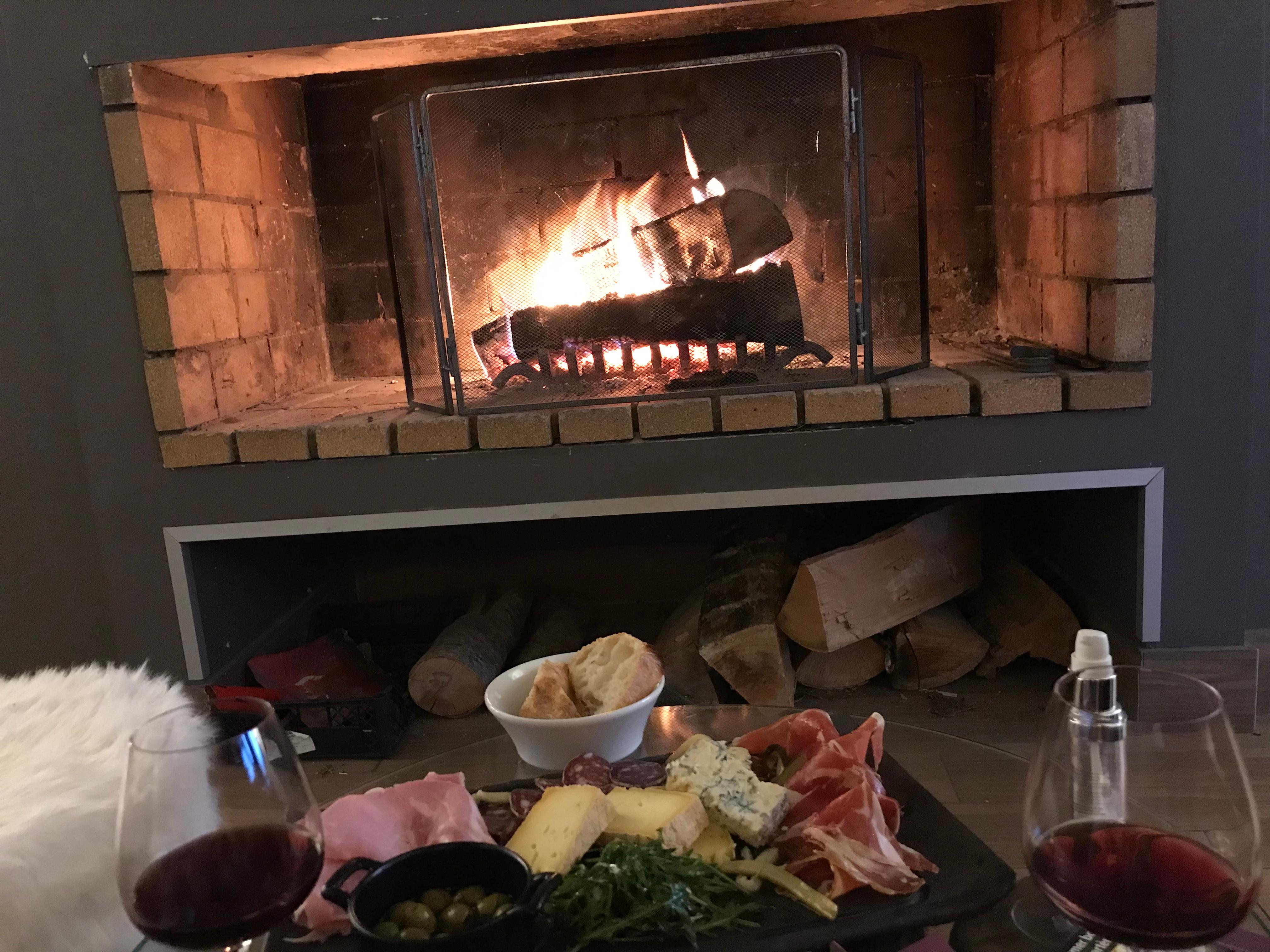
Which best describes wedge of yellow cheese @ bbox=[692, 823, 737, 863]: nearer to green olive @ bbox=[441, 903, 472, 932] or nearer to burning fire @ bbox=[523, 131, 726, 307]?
→ green olive @ bbox=[441, 903, 472, 932]

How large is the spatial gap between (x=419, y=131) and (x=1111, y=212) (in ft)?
3.82

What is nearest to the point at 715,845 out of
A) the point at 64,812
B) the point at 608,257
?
the point at 64,812

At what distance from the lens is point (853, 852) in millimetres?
759

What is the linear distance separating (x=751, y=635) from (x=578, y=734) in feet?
3.35

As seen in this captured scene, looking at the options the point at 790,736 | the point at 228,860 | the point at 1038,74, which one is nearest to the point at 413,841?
the point at 228,860

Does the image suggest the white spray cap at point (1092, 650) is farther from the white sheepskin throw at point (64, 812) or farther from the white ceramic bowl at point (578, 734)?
the white sheepskin throw at point (64, 812)

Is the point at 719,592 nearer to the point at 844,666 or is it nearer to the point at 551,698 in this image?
the point at 844,666

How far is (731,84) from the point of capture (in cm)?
188

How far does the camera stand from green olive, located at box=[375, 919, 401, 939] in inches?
25.7

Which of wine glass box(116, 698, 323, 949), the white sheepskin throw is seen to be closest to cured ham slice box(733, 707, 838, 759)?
wine glass box(116, 698, 323, 949)

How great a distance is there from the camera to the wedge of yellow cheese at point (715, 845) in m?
0.79

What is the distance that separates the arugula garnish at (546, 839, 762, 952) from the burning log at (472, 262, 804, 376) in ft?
4.25

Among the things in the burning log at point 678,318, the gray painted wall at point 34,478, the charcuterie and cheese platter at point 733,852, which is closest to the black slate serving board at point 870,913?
the charcuterie and cheese platter at point 733,852

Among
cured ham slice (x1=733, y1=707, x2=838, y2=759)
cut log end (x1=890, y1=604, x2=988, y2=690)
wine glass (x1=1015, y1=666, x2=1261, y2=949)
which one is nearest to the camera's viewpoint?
wine glass (x1=1015, y1=666, x2=1261, y2=949)
